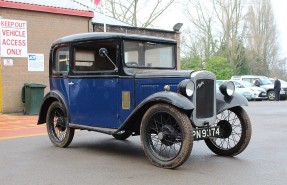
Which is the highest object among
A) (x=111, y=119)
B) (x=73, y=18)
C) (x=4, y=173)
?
(x=73, y=18)

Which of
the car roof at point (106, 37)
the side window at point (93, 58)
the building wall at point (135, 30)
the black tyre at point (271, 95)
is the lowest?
the black tyre at point (271, 95)

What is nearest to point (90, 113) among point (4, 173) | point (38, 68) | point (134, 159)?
point (134, 159)

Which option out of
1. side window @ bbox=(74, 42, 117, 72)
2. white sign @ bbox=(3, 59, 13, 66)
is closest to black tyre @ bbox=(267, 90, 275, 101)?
white sign @ bbox=(3, 59, 13, 66)

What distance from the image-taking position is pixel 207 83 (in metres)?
6.59

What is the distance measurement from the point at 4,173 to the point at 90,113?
205 centimetres

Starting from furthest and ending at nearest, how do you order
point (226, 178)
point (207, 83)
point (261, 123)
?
point (261, 123) → point (207, 83) → point (226, 178)

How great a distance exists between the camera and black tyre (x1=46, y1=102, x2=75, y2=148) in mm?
8070

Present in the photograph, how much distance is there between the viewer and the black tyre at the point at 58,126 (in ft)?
26.5

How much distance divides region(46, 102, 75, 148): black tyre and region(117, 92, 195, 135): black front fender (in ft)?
5.27

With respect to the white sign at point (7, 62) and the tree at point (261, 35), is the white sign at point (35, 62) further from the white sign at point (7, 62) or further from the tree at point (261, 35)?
the tree at point (261, 35)

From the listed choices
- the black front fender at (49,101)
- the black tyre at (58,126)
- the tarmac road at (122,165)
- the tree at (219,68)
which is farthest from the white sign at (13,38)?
the tree at (219,68)

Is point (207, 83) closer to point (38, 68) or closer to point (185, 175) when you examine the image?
point (185, 175)

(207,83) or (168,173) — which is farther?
(207,83)

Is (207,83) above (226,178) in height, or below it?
above
